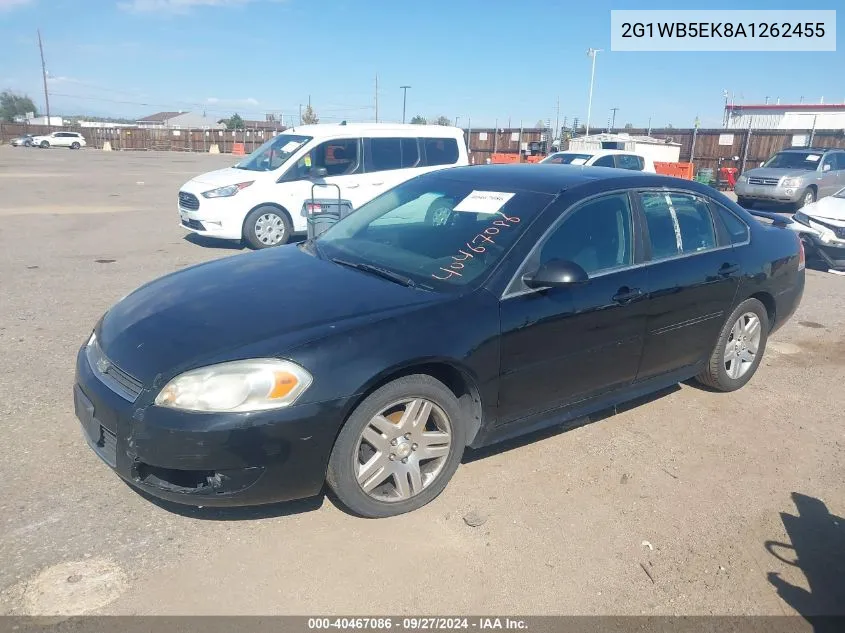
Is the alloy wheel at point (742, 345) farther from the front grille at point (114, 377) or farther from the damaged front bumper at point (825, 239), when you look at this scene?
the damaged front bumper at point (825, 239)

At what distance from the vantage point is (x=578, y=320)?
11.5 feet

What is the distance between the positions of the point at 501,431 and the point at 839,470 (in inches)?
80.3

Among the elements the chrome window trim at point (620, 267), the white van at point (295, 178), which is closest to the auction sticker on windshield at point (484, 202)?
the chrome window trim at point (620, 267)

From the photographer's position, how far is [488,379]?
3.22 meters

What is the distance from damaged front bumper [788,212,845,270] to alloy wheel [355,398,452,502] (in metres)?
8.16

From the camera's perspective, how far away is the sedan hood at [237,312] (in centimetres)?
281

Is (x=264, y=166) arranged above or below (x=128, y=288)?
above

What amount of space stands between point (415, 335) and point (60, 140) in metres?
57.2

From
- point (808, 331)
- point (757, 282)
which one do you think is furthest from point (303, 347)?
point (808, 331)

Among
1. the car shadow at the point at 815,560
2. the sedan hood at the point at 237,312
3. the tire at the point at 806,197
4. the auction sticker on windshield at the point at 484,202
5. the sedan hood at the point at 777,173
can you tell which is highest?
the auction sticker on windshield at the point at 484,202

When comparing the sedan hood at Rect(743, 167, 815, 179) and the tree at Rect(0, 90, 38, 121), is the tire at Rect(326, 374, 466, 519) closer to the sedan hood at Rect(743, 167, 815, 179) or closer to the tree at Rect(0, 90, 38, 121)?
the sedan hood at Rect(743, 167, 815, 179)

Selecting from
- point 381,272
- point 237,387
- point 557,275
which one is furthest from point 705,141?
point 237,387

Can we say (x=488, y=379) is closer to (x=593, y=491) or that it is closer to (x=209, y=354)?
(x=593, y=491)

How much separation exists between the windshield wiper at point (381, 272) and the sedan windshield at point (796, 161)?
1737 centimetres
